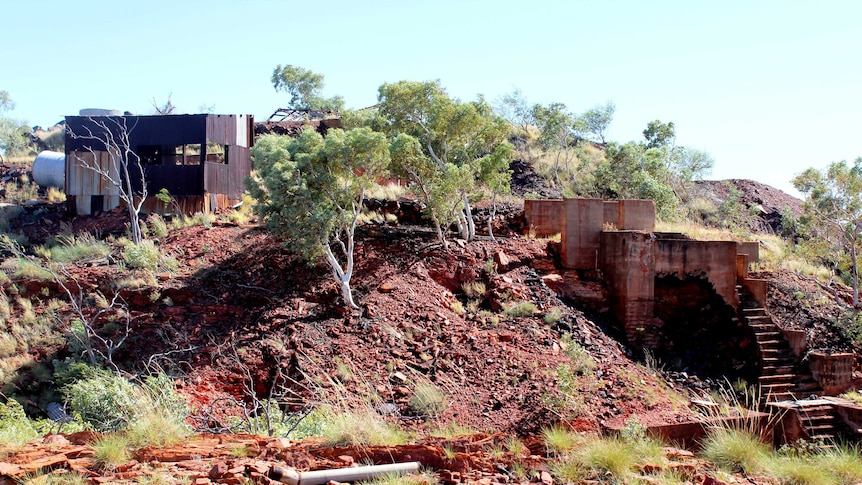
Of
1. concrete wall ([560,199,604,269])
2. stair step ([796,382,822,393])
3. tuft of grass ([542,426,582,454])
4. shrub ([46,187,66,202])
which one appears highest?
shrub ([46,187,66,202])

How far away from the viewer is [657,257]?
54.7ft

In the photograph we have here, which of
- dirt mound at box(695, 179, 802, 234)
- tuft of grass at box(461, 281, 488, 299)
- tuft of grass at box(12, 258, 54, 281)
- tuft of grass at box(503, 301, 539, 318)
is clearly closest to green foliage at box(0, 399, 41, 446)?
tuft of grass at box(12, 258, 54, 281)

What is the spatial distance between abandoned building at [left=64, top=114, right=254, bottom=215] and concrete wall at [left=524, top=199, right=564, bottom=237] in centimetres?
814

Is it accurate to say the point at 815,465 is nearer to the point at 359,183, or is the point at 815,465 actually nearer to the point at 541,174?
the point at 359,183

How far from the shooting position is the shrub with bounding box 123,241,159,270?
16422 mm

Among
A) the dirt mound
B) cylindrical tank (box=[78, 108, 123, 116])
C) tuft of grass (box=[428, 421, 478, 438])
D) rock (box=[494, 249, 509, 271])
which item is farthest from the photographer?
the dirt mound

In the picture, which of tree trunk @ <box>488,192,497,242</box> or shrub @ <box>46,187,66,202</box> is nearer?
tree trunk @ <box>488,192,497,242</box>

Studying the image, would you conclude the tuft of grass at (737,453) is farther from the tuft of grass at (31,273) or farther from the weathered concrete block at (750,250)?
the tuft of grass at (31,273)

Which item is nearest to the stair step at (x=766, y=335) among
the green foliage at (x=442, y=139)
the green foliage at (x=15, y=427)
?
the green foliage at (x=442, y=139)

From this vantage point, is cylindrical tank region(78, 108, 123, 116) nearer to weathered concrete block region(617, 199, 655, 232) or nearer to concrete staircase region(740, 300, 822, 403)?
weathered concrete block region(617, 199, 655, 232)

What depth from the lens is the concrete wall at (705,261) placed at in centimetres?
1664

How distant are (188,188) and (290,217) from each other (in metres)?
7.07

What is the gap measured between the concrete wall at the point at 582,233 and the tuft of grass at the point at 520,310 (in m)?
2.37

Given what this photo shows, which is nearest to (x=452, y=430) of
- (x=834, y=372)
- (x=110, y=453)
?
(x=110, y=453)
